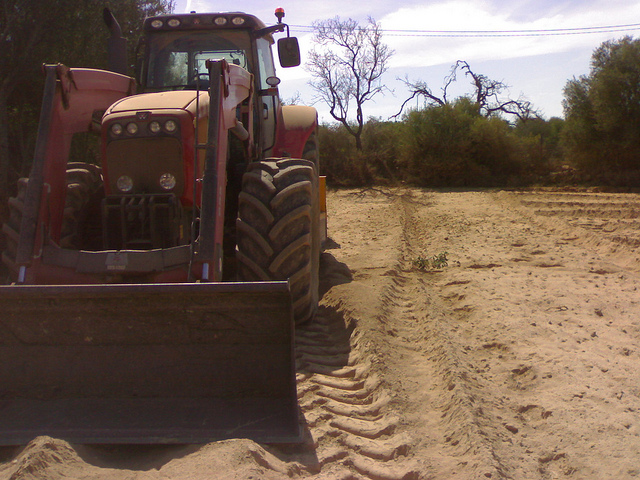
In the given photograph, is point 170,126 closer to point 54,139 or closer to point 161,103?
point 161,103

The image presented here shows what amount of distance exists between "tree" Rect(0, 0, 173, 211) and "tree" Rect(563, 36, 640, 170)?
14148 millimetres

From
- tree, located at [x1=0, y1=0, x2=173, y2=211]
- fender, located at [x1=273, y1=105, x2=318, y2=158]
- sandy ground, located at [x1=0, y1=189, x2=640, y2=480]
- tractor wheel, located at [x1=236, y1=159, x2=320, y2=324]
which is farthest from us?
tree, located at [x1=0, y1=0, x2=173, y2=211]

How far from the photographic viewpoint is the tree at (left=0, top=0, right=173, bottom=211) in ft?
26.5

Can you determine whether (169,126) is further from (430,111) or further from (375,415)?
(430,111)

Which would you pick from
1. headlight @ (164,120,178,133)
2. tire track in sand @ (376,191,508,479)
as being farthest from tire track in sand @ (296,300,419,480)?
headlight @ (164,120,178,133)

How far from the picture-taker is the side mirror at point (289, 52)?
5.69 metres

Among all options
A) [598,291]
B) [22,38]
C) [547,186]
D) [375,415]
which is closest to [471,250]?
[598,291]

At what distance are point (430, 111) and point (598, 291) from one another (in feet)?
51.0

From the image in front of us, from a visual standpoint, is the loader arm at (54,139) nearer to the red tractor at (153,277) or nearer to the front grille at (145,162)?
the red tractor at (153,277)

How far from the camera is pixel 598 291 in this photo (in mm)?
5895

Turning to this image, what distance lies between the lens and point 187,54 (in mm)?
5691

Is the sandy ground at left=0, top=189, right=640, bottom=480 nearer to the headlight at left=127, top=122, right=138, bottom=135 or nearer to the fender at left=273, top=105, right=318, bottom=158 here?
the fender at left=273, top=105, right=318, bottom=158

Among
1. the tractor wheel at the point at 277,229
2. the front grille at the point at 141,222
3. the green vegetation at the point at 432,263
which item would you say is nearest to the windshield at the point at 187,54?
the tractor wheel at the point at 277,229

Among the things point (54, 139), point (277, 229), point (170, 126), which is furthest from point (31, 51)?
point (277, 229)
